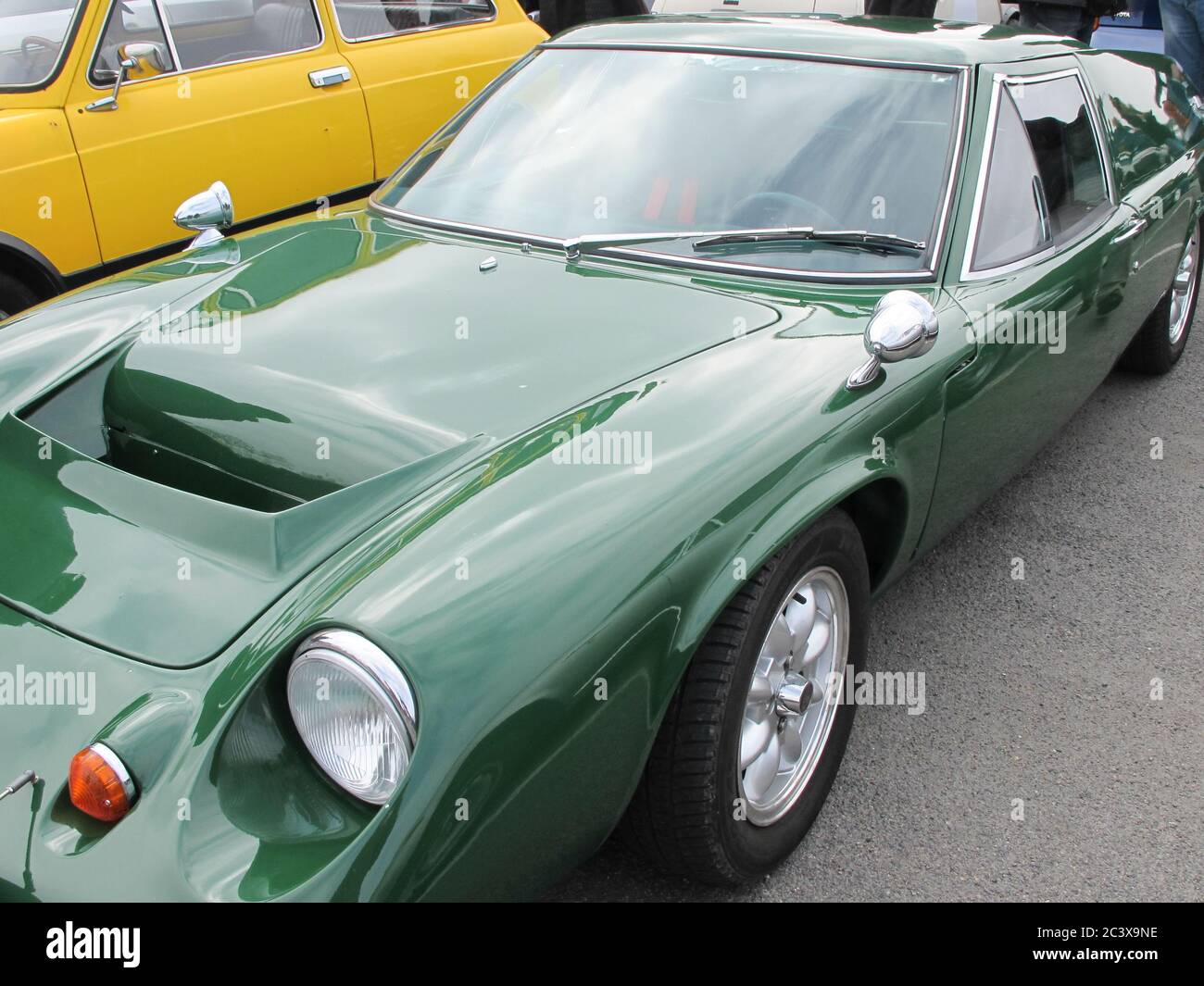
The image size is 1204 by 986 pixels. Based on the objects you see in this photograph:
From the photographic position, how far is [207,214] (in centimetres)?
326

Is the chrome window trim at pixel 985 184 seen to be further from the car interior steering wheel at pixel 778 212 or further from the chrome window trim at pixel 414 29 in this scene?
the chrome window trim at pixel 414 29

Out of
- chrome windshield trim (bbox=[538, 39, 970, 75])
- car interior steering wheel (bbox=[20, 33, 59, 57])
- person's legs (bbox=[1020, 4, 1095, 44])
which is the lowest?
person's legs (bbox=[1020, 4, 1095, 44])

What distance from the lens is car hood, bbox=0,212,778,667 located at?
185 centimetres

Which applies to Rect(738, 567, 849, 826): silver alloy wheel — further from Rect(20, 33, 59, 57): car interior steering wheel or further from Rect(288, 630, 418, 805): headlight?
Rect(20, 33, 59, 57): car interior steering wheel

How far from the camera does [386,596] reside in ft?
5.46

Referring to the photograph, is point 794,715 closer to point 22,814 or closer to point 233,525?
point 233,525

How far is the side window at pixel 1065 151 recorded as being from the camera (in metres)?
3.18

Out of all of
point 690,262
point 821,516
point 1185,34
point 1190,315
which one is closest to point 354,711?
point 821,516

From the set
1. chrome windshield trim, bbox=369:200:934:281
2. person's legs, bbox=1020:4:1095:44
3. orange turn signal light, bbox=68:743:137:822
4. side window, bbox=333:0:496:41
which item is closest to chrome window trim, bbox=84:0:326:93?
side window, bbox=333:0:496:41

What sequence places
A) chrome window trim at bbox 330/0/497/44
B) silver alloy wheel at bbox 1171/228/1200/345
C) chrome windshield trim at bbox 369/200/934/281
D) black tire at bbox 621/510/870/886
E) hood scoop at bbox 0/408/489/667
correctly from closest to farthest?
hood scoop at bbox 0/408/489/667 → black tire at bbox 621/510/870/886 → chrome windshield trim at bbox 369/200/934/281 → silver alloy wheel at bbox 1171/228/1200/345 → chrome window trim at bbox 330/0/497/44

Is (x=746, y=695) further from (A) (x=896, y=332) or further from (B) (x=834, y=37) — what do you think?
(B) (x=834, y=37)

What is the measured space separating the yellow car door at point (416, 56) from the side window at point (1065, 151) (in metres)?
2.85

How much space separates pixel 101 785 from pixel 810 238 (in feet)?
6.23
